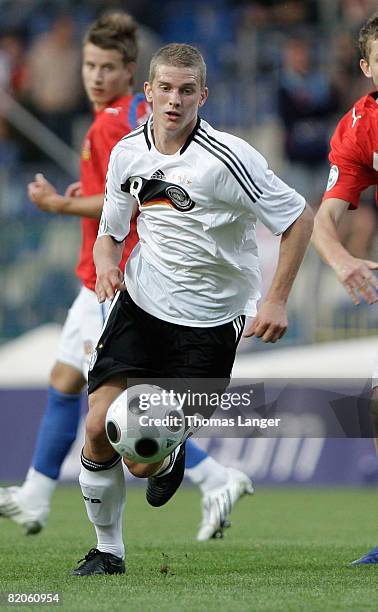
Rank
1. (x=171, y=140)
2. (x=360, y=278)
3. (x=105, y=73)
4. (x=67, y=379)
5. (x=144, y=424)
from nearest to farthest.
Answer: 1. (x=360, y=278)
2. (x=144, y=424)
3. (x=171, y=140)
4. (x=105, y=73)
5. (x=67, y=379)

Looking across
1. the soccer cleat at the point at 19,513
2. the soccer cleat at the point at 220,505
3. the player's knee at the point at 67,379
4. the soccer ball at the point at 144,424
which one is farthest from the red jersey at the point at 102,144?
the soccer ball at the point at 144,424

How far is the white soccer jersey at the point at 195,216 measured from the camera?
5059 mm

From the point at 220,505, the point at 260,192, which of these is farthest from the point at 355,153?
the point at 220,505

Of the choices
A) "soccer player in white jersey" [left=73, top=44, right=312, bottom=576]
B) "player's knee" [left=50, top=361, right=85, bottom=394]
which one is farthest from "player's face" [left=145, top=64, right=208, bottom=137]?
"player's knee" [left=50, top=361, right=85, bottom=394]

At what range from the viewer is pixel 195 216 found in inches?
202

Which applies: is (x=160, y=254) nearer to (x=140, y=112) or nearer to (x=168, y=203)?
(x=168, y=203)

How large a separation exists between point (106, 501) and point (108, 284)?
3.12ft

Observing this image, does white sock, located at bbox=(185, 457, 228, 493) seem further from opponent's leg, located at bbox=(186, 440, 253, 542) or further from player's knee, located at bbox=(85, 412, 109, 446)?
player's knee, located at bbox=(85, 412, 109, 446)

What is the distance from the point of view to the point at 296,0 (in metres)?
14.7

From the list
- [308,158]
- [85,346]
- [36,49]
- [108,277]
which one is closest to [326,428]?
[308,158]

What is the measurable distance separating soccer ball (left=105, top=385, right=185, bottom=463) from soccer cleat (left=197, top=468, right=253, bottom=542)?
2204 millimetres

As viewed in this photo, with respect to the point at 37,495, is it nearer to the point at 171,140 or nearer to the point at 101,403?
the point at 101,403

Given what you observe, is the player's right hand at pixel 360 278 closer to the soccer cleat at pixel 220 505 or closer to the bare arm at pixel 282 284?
the bare arm at pixel 282 284

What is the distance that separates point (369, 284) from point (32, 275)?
8590mm
